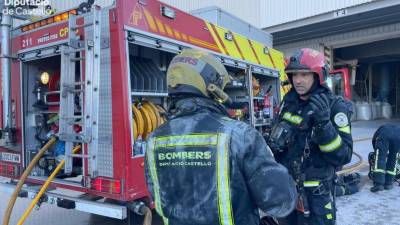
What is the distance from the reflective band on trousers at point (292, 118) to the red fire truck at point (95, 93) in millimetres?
736

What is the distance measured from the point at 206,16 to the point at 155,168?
453 cm

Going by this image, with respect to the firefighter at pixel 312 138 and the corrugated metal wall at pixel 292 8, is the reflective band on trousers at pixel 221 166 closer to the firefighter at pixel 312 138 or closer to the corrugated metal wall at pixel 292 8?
the firefighter at pixel 312 138

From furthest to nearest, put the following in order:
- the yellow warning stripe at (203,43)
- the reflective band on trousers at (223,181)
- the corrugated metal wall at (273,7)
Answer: the corrugated metal wall at (273,7) < the yellow warning stripe at (203,43) < the reflective band on trousers at (223,181)

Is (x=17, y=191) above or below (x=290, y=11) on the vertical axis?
below

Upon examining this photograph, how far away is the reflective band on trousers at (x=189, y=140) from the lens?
1.56 metres

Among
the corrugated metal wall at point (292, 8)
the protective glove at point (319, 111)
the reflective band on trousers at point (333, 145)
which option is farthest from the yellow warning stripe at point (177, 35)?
the corrugated metal wall at point (292, 8)

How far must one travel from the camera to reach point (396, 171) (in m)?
5.98

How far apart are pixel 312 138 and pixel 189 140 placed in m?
1.29

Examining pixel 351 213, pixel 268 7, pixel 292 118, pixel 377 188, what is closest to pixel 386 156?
pixel 377 188

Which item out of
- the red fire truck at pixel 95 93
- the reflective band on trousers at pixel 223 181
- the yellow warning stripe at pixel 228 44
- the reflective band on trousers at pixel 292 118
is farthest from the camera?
the yellow warning stripe at pixel 228 44

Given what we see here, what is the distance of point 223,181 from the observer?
154 centimetres

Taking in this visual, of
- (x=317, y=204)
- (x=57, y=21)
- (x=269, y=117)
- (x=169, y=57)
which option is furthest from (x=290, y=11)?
(x=317, y=204)

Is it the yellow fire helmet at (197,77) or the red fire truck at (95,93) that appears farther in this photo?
the red fire truck at (95,93)

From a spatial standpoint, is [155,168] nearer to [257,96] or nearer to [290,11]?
[257,96]
